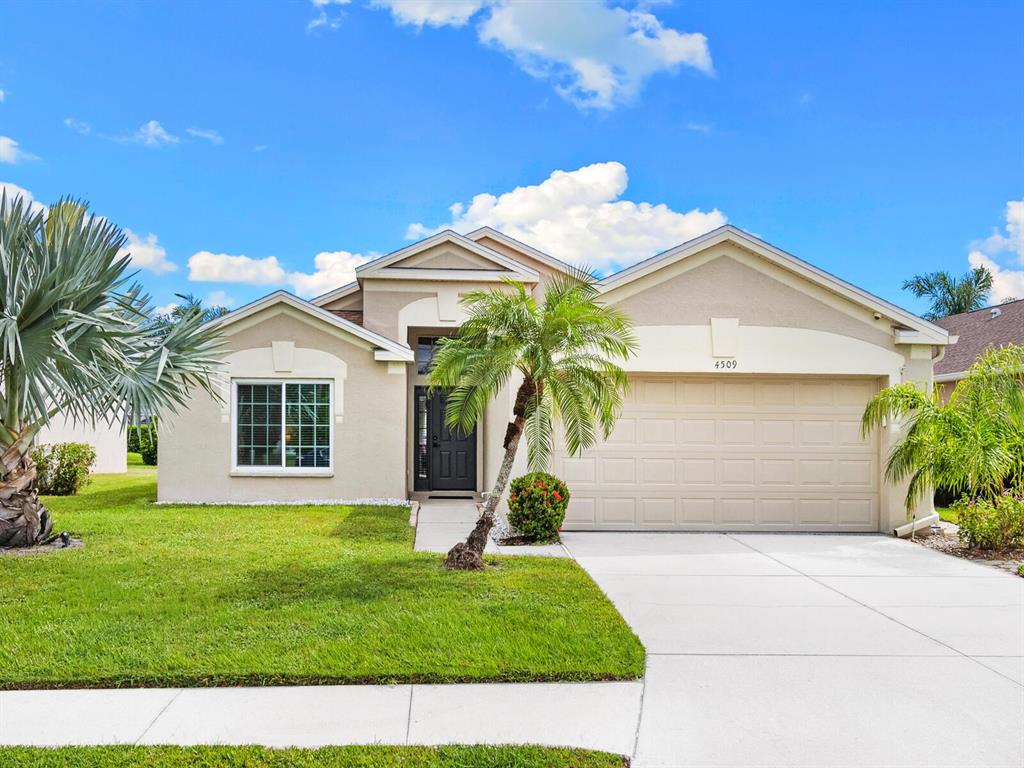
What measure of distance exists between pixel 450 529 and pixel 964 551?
760cm

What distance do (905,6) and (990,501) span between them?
344 inches

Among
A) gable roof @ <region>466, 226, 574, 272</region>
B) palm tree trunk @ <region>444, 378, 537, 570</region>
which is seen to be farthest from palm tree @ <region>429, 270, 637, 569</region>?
gable roof @ <region>466, 226, 574, 272</region>

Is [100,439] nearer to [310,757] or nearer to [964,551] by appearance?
[310,757]

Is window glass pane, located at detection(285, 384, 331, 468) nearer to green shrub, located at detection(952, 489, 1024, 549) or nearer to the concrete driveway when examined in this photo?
the concrete driveway

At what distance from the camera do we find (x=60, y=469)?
16984 millimetres

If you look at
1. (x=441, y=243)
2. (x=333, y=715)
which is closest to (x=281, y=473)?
(x=441, y=243)

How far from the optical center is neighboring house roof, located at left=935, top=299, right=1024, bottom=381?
61.5 ft

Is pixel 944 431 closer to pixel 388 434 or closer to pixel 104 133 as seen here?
pixel 388 434

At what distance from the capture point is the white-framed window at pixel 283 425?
560 inches

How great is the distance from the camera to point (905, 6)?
13078 mm

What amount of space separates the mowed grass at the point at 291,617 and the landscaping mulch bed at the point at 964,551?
5.86 meters

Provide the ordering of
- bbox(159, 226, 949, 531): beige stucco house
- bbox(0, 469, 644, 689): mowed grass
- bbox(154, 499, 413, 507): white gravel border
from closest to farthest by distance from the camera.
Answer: bbox(0, 469, 644, 689): mowed grass → bbox(159, 226, 949, 531): beige stucco house → bbox(154, 499, 413, 507): white gravel border

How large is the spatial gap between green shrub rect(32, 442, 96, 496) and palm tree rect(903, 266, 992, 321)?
3433cm

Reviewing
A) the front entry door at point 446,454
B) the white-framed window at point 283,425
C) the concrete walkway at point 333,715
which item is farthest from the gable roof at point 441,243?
the concrete walkway at point 333,715
